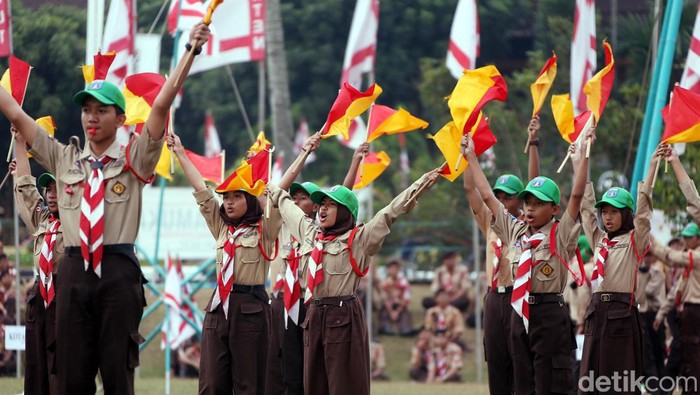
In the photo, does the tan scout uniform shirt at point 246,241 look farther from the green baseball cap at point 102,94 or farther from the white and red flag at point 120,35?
the white and red flag at point 120,35

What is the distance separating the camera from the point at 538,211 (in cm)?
978

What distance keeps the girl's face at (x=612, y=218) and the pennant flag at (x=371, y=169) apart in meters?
2.11

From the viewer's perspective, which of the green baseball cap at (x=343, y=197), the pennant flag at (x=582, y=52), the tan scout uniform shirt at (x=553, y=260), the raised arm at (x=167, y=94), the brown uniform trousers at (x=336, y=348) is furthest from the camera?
the pennant flag at (x=582, y=52)

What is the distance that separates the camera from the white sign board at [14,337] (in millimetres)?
14672

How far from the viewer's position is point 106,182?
7047 millimetres

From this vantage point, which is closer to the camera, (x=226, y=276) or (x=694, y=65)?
(x=226, y=276)

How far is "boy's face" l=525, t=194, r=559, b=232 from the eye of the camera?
9.77 m

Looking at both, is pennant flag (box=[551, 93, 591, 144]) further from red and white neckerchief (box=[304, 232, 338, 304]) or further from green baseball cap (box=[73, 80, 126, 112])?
green baseball cap (box=[73, 80, 126, 112])

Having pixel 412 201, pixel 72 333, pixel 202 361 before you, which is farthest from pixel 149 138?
pixel 202 361

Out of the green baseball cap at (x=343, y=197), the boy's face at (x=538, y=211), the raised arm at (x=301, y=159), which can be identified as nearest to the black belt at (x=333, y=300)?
the green baseball cap at (x=343, y=197)

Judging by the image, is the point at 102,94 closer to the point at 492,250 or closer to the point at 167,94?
the point at 167,94

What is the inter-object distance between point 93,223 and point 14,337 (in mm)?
8263

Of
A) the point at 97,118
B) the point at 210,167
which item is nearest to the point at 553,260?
the point at 210,167

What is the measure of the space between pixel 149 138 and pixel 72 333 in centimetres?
112
